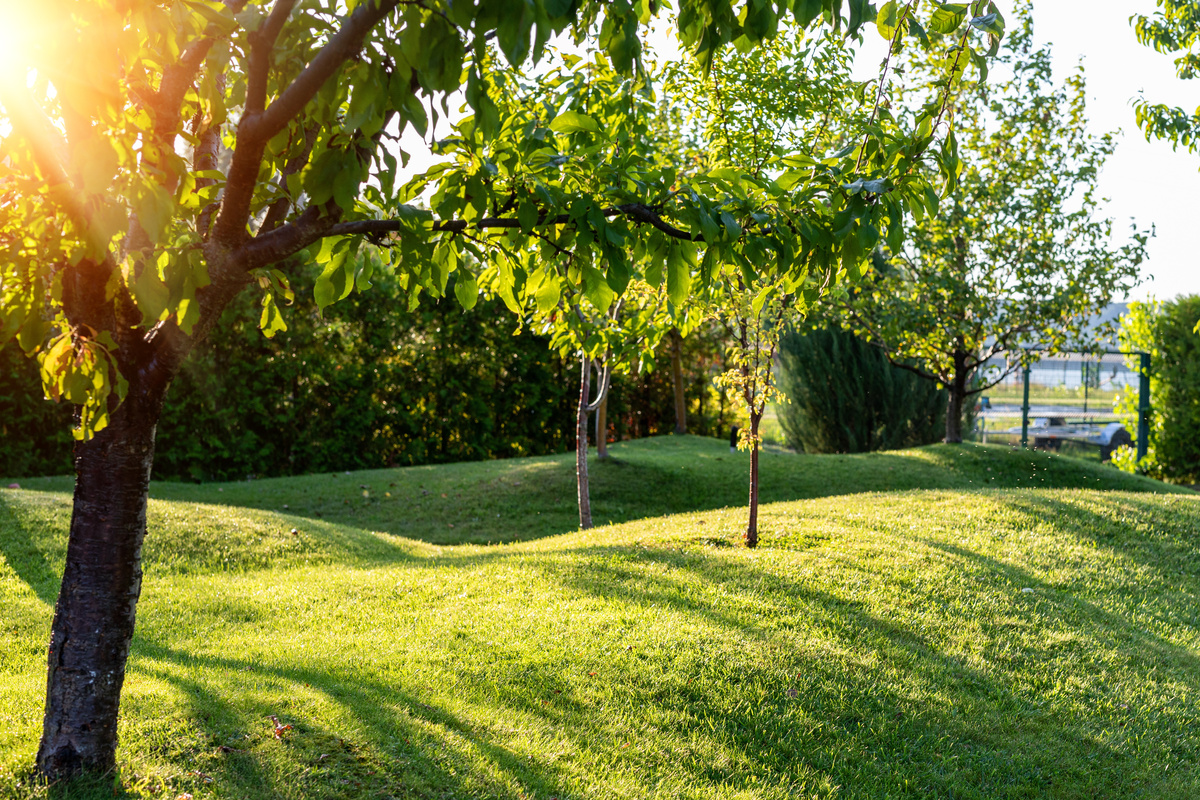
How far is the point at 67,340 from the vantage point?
2371 mm

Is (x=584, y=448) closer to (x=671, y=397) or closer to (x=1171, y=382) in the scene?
(x=671, y=397)

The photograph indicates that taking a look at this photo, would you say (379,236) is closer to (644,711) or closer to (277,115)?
(277,115)

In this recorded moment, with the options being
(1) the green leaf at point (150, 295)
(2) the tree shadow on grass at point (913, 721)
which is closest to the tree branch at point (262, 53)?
(1) the green leaf at point (150, 295)

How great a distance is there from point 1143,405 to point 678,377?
8082mm

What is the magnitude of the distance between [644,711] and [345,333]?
34.5 feet

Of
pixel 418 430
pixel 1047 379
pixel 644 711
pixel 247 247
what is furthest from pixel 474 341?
pixel 1047 379

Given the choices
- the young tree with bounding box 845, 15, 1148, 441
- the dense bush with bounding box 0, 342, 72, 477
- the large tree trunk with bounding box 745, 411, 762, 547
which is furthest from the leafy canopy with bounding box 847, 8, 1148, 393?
the dense bush with bounding box 0, 342, 72, 477

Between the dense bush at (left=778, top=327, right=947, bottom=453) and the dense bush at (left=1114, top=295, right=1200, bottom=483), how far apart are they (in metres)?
3.36

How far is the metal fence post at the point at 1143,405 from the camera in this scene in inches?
586

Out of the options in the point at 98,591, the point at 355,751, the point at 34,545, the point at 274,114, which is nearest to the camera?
the point at 274,114

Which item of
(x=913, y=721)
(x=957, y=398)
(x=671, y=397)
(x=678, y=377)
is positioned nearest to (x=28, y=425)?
(x=678, y=377)

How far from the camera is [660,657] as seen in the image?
4738mm

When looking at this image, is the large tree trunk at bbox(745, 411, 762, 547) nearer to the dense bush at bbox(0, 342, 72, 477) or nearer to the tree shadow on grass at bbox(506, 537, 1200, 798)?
the tree shadow on grass at bbox(506, 537, 1200, 798)

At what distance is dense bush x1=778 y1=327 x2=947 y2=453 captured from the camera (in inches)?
631
